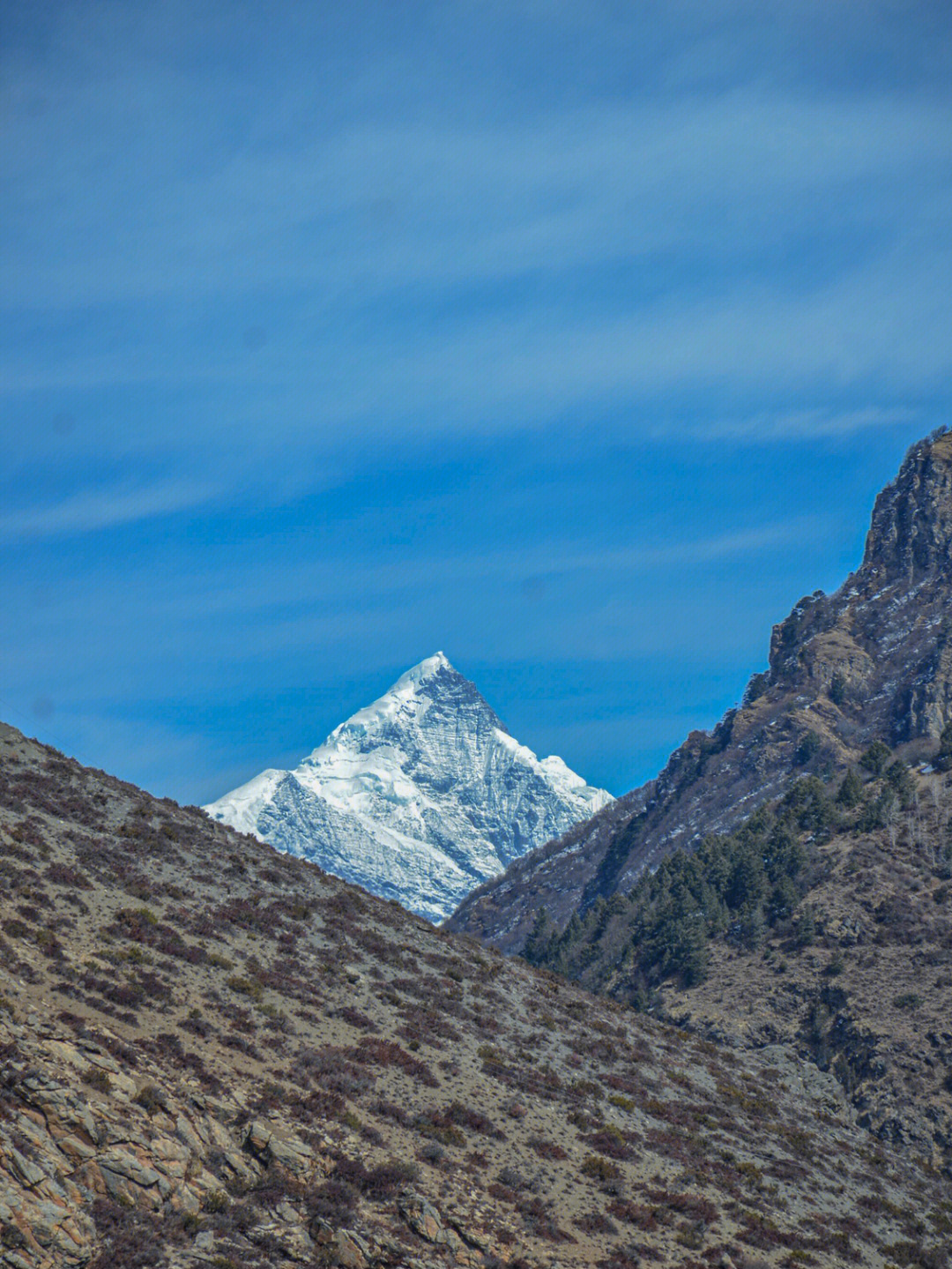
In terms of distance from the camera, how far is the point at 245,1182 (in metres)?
31.5

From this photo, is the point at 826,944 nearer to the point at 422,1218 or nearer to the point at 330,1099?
the point at 330,1099

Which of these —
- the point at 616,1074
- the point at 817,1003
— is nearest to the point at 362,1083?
the point at 616,1074

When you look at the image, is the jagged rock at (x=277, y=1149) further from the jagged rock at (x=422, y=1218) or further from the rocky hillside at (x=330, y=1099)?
the jagged rock at (x=422, y=1218)

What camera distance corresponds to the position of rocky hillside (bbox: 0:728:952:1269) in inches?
1150

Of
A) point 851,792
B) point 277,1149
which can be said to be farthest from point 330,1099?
point 851,792

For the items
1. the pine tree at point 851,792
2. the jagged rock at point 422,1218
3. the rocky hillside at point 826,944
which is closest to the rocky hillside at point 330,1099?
the jagged rock at point 422,1218

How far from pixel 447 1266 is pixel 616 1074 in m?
23.2

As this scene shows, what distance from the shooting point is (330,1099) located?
127 ft

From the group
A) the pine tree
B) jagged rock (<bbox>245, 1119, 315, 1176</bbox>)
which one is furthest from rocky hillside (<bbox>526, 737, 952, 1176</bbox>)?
jagged rock (<bbox>245, 1119, 315, 1176</bbox>)

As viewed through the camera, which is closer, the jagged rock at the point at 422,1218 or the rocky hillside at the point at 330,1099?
the rocky hillside at the point at 330,1099

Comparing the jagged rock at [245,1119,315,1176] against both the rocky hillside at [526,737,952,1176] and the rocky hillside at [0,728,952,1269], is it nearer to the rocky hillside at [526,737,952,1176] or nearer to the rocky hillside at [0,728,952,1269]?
the rocky hillside at [0,728,952,1269]

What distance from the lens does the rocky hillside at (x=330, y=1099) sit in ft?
95.8

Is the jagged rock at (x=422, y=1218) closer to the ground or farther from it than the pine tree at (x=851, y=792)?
closer to the ground

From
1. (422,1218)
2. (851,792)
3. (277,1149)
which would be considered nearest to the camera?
(277,1149)
